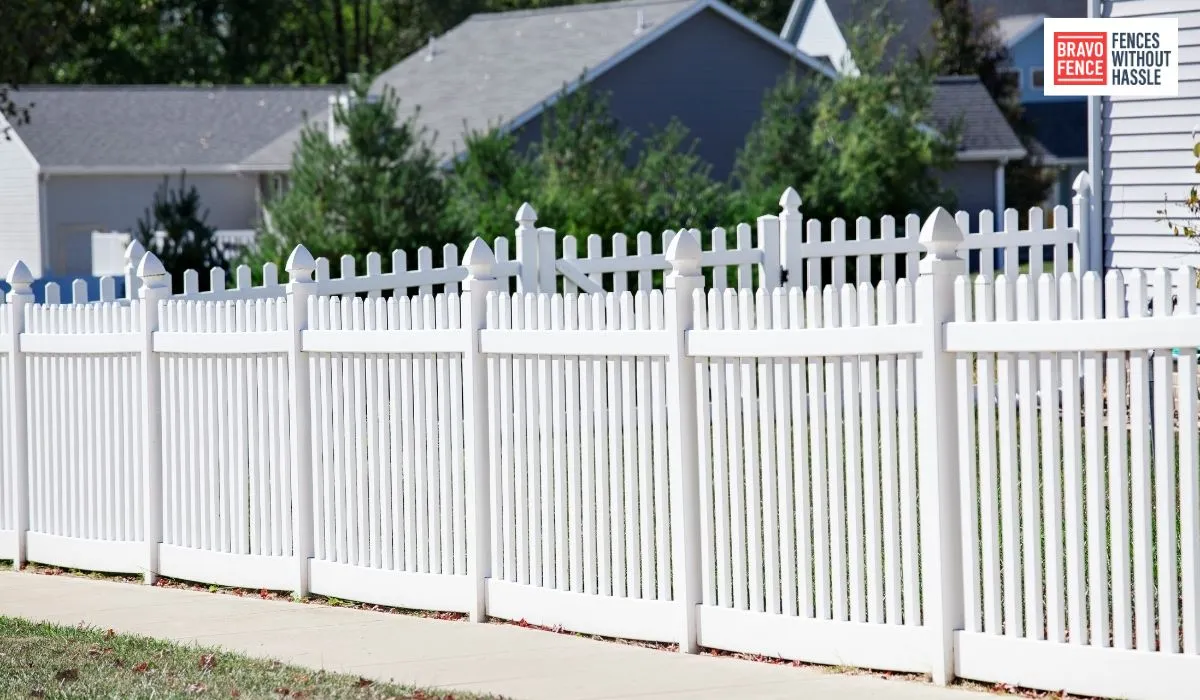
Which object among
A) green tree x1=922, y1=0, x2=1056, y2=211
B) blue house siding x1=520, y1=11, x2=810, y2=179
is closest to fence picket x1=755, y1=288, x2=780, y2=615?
blue house siding x1=520, y1=11, x2=810, y2=179

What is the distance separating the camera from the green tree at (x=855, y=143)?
99.1 ft

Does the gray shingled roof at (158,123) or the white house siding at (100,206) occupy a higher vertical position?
the gray shingled roof at (158,123)

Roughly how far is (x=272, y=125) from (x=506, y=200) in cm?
2410

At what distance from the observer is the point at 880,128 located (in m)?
32.7

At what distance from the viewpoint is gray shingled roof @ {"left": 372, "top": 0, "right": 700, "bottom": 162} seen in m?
32.8

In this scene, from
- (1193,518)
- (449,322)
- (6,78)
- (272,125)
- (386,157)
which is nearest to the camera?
(1193,518)

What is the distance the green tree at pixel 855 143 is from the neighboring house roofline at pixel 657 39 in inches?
23.8

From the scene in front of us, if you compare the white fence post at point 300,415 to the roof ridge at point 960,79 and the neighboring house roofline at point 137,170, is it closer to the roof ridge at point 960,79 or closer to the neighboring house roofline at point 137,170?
the neighboring house roofline at point 137,170

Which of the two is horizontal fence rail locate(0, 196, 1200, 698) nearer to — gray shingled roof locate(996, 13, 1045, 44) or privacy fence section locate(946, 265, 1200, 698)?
privacy fence section locate(946, 265, 1200, 698)

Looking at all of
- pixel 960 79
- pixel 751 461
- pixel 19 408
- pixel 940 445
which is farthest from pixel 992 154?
pixel 940 445

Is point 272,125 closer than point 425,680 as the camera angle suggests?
No

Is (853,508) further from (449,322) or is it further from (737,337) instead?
(449,322)

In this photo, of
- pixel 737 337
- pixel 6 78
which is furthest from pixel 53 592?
pixel 6 78

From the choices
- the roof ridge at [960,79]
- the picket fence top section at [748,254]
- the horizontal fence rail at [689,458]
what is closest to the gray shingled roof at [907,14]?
the roof ridge at [960,79]
